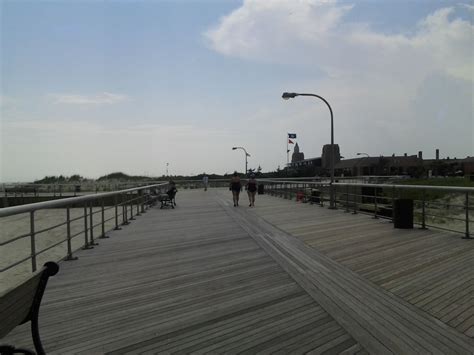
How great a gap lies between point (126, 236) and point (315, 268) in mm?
4845

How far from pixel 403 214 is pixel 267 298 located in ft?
18.0

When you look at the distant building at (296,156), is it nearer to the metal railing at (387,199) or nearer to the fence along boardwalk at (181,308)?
the metal railing at (387,199)

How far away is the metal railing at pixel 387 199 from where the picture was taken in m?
7.65

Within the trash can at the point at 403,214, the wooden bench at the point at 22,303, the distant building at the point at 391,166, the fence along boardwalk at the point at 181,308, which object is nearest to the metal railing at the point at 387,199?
the trash can at the point at 403,214

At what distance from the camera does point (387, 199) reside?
38.8 ft

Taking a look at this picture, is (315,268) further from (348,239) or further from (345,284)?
(348,239)

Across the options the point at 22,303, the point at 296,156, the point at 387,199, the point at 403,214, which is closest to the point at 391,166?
the point at 296,156

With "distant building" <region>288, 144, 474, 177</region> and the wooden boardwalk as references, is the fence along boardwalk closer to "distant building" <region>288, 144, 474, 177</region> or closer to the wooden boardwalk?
the wooden boardwalk

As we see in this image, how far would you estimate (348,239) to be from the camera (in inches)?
288

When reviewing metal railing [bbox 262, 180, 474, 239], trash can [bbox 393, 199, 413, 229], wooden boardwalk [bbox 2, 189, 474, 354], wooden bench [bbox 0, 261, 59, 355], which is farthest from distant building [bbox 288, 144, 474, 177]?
wooden bench [bbox 0, 261, 59, 355]

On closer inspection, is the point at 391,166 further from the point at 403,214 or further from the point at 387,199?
the point at 403,214

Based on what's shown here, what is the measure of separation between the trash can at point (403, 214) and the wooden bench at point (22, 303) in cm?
781

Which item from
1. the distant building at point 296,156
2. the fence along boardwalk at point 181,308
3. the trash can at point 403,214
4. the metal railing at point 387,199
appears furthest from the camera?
the distant building at point 296,156

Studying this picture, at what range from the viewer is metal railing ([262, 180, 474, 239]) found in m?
7.65
